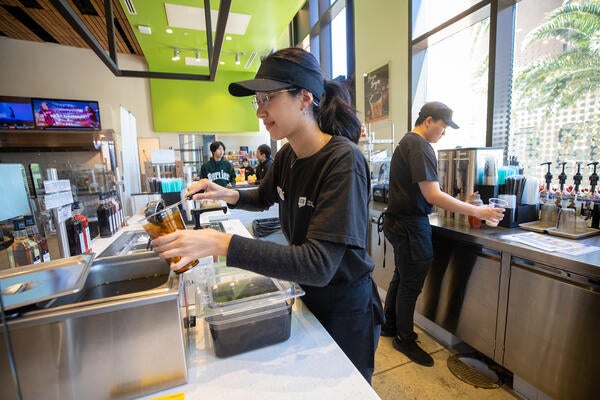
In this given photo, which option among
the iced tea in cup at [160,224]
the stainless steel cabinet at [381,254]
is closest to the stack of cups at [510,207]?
the stainless steel cabinet at [381,254]

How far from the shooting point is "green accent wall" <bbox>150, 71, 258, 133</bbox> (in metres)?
7.14

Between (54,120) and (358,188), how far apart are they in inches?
207

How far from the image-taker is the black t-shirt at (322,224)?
2.36 ft

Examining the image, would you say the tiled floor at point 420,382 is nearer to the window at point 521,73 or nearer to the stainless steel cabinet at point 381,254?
the stainless steel cabinet at point 381,254

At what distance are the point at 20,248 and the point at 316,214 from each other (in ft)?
3.40

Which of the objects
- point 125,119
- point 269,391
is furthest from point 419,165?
point 125,119

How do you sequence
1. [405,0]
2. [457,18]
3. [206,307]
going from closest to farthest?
[206,307] → [457,18] → [405,0]

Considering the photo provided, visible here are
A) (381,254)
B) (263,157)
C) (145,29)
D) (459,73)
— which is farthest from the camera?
(145,29)

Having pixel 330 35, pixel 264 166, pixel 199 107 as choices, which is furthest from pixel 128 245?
pixel 199 107

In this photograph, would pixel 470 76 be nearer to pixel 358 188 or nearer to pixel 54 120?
pixel 358 188

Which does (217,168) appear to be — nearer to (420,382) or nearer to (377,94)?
(377,94)

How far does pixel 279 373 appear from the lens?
74cm

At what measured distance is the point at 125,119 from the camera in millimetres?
4332

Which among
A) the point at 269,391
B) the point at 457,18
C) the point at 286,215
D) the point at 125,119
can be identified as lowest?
the point at 269,391
